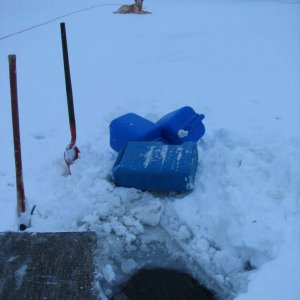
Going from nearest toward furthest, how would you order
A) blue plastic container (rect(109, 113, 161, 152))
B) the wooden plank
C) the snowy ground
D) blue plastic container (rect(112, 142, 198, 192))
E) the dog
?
1. the wooden plank
2. the snowy ground
3. blue plastic container (rect(112, 142, 198, 192))
4. blue plastic container (rect(109, 113, 161, 152))
5. the dog

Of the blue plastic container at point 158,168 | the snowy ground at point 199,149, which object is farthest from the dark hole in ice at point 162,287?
the blue plastic container at point 158,168

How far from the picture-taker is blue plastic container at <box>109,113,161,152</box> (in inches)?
118

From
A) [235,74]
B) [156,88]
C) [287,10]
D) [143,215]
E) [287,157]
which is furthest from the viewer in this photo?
[287,10]

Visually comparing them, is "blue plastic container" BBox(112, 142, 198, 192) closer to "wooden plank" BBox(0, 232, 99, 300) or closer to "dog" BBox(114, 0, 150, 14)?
"wooden plank" BBox(0, 232, 99, 300)

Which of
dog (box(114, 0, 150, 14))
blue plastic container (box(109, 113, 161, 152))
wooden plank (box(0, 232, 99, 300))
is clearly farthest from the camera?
dog (box(114, 0, 150, 14))

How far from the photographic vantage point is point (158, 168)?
8.50ft

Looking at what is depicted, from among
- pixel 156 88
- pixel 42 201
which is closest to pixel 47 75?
pixel 156 88

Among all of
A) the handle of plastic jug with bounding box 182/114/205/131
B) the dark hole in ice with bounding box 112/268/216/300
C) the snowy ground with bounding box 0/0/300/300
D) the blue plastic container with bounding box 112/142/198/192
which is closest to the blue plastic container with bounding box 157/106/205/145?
the handle of plastic jug with bounding box 182/114/205/131

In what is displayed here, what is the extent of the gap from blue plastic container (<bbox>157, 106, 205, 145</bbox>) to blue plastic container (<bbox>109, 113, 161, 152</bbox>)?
7cm

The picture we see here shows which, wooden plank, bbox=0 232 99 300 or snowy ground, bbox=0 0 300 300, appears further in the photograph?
snowy ground, bbox=0 0 300 300

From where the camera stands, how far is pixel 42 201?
2.66 meters

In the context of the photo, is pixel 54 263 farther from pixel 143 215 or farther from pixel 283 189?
pixel 283 189

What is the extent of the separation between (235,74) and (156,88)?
3.44 ft

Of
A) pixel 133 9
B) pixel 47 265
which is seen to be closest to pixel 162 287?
pixel 47 265
